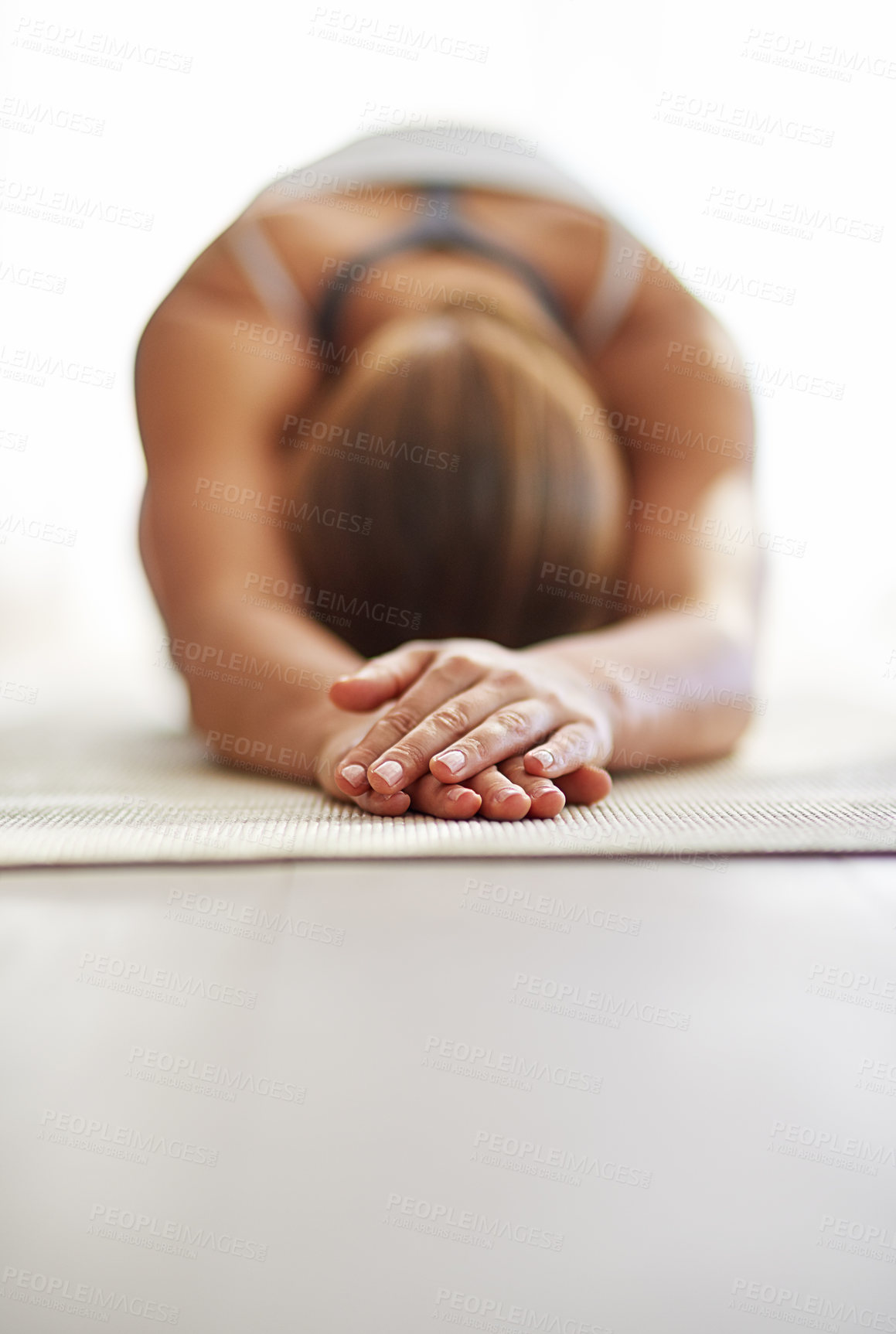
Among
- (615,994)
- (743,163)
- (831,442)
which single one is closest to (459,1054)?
(615,994)

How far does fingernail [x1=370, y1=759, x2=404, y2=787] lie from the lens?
0.54m

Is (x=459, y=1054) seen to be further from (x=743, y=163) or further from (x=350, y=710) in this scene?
(x=743, y=163)

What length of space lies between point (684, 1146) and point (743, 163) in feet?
6.49

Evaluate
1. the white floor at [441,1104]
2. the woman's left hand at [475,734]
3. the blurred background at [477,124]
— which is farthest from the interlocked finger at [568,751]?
the blurred background at [477,124]

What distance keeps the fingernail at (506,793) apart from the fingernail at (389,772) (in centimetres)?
6

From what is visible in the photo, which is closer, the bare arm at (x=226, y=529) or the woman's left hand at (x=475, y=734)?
the woman's left hand at (x=475, y=734)

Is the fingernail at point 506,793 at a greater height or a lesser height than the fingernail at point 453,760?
lesser

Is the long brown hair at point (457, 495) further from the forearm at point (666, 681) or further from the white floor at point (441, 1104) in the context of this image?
the white floor at point (441, 1104)

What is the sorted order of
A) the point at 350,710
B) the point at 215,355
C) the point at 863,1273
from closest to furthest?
1. the point at 863,1273
2. the point at 350,710
3. the point at 215,355

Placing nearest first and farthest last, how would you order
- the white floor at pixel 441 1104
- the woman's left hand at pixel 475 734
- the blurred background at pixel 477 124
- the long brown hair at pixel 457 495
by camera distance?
1. the white floor at pixel 441 1104
2. the woman's left hand at pixel 475 734
3. the long brown hair at pixel 457 495
4. the blurred background at pixel 477 124

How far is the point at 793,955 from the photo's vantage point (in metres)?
0.39

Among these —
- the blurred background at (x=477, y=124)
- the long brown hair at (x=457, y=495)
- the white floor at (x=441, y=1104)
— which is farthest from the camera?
the blurred background at (x=477, y=124)

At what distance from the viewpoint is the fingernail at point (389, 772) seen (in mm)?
538

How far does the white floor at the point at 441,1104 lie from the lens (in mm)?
304
